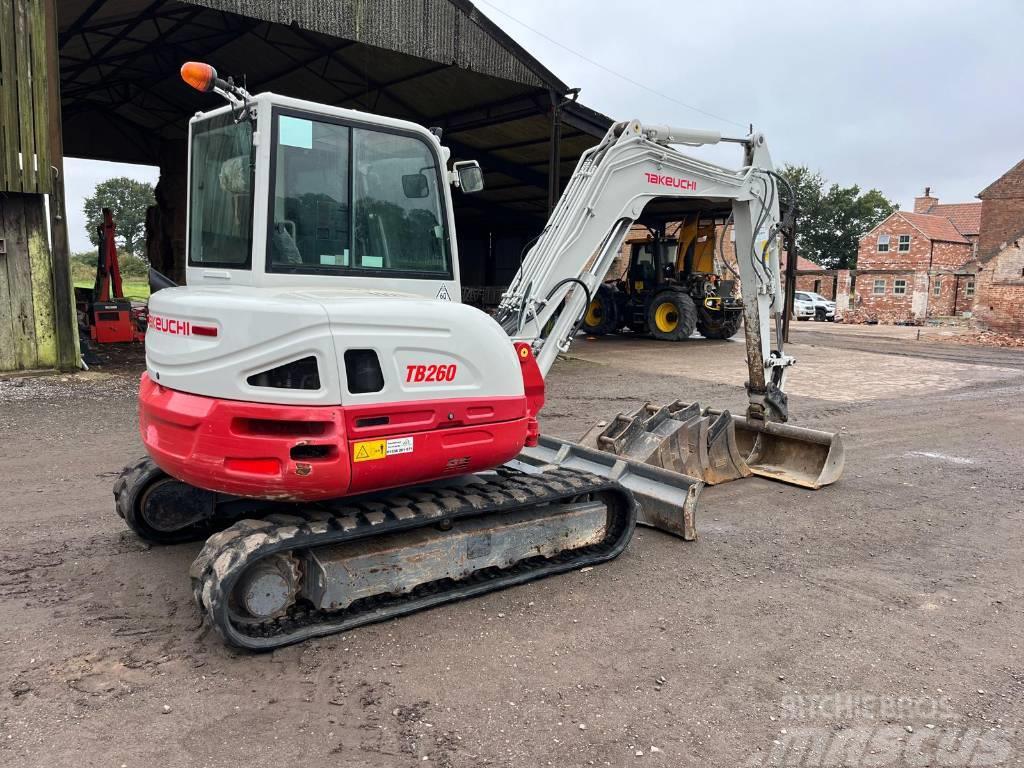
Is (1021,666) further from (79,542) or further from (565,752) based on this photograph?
(79,542)

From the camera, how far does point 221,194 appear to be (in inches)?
165

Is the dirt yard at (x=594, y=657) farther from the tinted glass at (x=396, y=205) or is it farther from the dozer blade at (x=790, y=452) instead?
the tinted glass at (x=396, y=205)

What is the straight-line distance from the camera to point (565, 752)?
3008 mm

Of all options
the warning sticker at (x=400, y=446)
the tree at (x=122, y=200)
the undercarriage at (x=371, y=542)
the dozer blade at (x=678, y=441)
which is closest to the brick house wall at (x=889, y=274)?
the dozer blade at (x=678, y=441)

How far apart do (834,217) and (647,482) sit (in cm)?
6527

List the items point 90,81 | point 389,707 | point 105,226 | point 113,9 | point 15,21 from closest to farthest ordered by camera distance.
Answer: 1. point 389,707
2. point 15,21
3. point 113,9
4. point 105,226
5. point 90,81

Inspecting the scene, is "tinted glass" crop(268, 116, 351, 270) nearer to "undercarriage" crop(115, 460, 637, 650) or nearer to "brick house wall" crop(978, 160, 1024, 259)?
"undercarriage" crop(115, 460, 637, 650)

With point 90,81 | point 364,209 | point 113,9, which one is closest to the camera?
point 364,209

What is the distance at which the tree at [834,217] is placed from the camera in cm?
6283

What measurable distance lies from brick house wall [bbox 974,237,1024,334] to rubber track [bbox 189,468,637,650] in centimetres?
2740

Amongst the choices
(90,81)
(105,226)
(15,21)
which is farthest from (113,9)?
(90,81)

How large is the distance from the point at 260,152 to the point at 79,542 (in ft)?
9.64

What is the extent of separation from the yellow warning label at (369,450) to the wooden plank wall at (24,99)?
1009 centimetres

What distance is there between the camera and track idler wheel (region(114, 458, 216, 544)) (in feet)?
15.6
